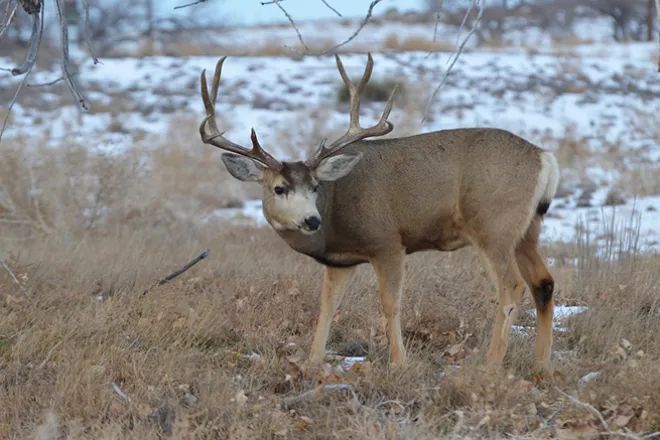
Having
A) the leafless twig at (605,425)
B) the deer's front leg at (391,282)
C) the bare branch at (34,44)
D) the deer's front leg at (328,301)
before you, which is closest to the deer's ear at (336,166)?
the deer's front leg at (391,282)

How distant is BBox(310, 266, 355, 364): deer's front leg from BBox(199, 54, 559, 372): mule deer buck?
10mm

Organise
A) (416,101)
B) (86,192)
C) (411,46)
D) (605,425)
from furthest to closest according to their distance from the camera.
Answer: (411,46) < (416,101) < (86,192) < (605,425)

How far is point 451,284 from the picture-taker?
7.64 meters

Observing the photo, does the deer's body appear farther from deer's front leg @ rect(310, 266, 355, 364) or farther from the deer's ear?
deer's front leg @ rect(310, 266, 355, 364)

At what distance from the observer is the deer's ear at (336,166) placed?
21.4 ft

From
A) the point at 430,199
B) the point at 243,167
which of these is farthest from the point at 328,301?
the point at 243,167

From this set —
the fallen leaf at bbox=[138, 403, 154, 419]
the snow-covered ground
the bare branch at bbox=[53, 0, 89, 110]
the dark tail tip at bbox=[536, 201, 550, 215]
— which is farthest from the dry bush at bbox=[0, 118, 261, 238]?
the dark tail tip at bbox=[536, 201, 550, 215]

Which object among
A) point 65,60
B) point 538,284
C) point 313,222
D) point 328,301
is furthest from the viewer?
point 328,301

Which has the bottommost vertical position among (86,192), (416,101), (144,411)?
(416,101)

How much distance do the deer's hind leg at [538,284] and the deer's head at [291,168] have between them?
1279 mm

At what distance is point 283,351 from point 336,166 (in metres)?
1.33

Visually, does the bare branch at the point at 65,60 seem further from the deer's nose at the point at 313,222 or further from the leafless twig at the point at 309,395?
the leafless twig at the point at 309,395

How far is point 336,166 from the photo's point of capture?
6.55 metres

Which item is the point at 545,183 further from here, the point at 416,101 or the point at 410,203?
the point at 416,101
